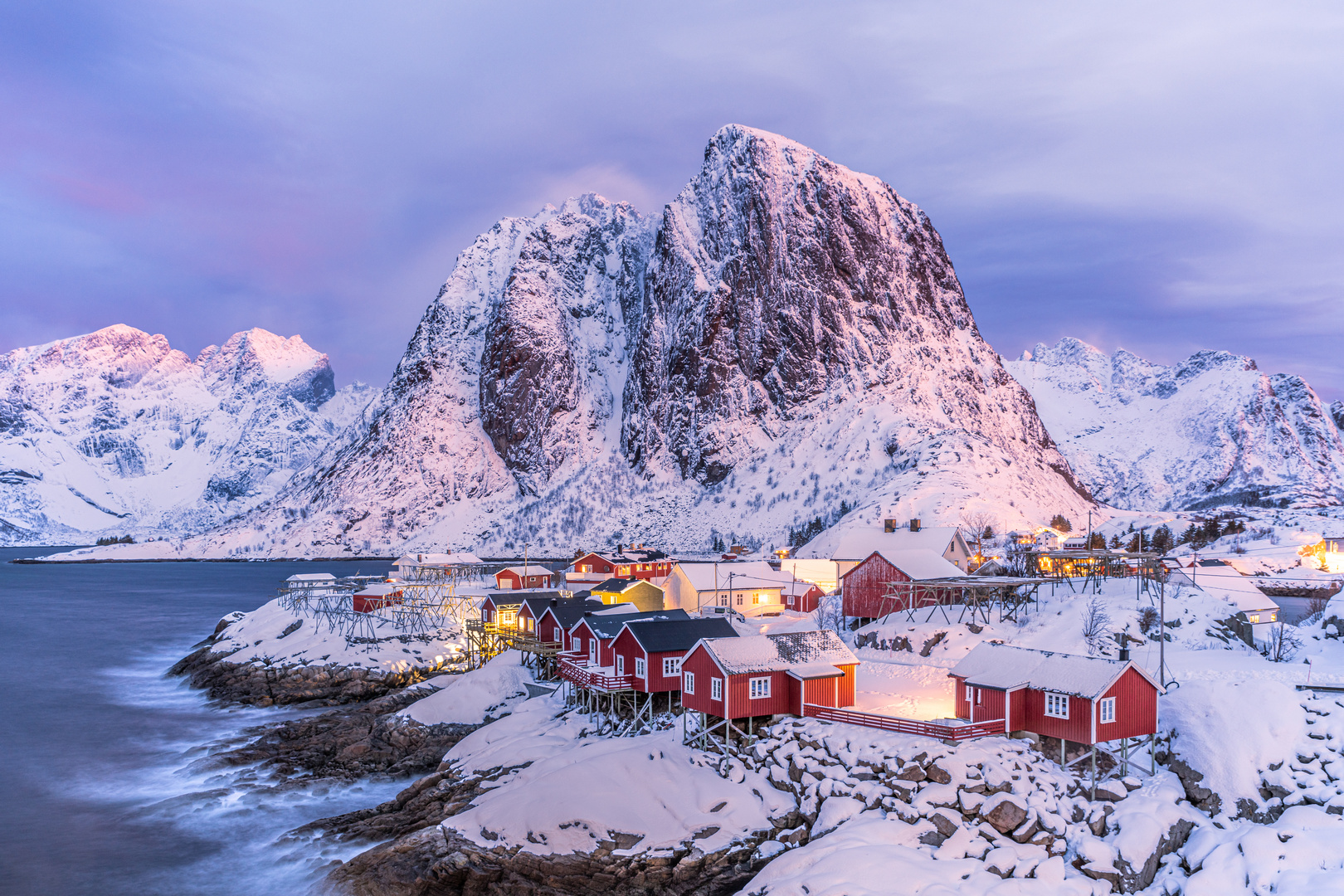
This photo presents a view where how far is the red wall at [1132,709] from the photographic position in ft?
97.1

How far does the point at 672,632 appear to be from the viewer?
40781 mm

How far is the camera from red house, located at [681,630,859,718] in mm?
34844

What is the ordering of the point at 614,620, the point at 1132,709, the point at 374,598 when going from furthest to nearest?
1. the point at 374,598
2. the point at 614,620
3. the point at 1132,709

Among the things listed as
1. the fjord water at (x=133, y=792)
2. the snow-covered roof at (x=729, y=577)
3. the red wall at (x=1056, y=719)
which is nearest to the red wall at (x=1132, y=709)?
the red wall at (x=1056, y=719)

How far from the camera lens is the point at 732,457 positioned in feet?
605

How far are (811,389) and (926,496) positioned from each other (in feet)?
232

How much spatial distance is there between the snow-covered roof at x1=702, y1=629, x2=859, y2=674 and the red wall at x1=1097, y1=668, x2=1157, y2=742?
10.5 m

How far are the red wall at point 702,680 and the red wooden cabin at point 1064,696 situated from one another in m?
9.59

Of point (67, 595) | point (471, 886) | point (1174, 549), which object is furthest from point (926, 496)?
point (67, 595)

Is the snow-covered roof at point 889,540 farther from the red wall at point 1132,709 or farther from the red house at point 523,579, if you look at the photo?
the red wall at point 1132,709

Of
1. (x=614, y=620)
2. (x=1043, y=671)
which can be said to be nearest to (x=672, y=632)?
(x=614, y=620)

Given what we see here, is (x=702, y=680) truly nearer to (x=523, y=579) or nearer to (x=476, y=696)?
(x=476, y=696)

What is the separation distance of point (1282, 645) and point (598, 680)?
36.3 meters

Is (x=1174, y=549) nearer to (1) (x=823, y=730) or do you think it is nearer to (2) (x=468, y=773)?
(1) (x=823, y=730)
